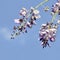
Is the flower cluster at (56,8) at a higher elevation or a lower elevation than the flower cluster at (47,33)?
higher

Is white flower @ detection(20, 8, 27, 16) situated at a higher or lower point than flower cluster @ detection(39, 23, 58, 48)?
higher

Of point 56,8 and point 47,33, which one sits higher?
point 56,8

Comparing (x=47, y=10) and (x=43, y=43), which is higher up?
(x=47, y=10)


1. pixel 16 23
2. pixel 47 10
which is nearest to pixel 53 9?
pixel 47 10

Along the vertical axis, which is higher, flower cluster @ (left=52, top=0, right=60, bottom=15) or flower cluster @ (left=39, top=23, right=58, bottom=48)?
flower cluster @ (left=52, top=0, right=60, bottom=15)

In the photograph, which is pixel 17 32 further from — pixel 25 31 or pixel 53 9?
pixel 53 9

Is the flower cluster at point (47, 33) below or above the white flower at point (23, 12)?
below

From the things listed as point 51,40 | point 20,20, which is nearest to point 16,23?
point 20,20

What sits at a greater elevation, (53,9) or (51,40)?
(53,9)

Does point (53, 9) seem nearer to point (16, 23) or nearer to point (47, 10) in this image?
point (47, 10)
